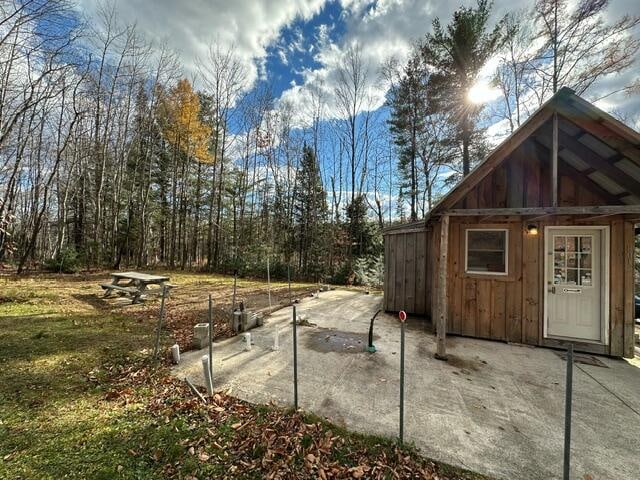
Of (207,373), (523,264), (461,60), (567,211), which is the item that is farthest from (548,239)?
(461,60)

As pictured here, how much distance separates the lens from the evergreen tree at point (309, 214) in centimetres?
1449

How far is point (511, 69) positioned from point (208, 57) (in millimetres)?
15651

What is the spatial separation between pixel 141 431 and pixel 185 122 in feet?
53.1

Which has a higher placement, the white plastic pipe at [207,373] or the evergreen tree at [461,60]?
the evergreen tree at [461,60]

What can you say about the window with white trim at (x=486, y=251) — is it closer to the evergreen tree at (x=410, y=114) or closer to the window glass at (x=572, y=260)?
the window glass at (x=572, y=260)

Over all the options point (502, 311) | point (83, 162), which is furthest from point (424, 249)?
point (83, 162)

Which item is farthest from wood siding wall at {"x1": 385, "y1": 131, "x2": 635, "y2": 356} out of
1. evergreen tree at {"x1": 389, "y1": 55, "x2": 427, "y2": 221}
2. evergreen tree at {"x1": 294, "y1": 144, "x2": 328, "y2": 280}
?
evergreen tree at {"x1": 389, "y1": 55, "x2": 427, "y2": 221}

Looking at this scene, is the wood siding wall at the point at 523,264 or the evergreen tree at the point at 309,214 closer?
the wood siding wall at the point at 523,264

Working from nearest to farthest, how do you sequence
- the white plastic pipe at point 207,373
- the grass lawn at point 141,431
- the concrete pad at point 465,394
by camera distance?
the grass lawn at point 141,431, the concrete pad at point 465,394, the white plastic pipe at point 207,373

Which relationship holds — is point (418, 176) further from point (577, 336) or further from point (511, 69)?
point (577, 336)

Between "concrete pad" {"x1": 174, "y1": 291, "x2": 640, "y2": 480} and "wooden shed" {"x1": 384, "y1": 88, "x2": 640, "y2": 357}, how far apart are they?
0.50m

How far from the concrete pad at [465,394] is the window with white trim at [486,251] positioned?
1377 millimetres

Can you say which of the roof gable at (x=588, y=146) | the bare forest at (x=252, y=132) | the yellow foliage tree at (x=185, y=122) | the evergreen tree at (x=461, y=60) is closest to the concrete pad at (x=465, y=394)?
the roof gable at (x=588, y=146)

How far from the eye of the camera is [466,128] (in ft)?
36.5
